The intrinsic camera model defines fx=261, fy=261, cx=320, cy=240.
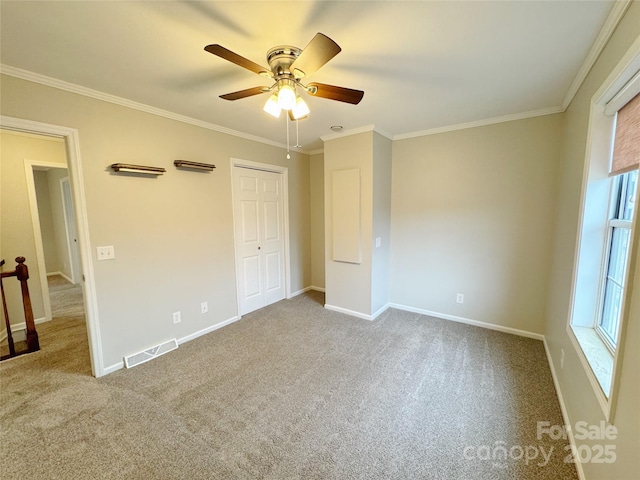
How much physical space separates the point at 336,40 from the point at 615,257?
7.15 ft

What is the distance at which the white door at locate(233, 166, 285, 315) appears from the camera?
3.51 metres

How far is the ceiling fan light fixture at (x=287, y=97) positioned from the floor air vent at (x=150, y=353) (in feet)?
8.57

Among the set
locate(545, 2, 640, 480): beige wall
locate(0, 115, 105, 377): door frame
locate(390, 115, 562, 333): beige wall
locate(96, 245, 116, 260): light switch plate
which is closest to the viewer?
locate(545, 2, 640, 480): beige wall

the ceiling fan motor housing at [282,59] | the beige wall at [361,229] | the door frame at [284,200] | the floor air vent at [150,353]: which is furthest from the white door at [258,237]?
the ceiling fan motor housing at [282,59]

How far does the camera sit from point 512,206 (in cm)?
291

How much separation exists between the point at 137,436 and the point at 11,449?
70 centimetres

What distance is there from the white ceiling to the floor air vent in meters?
2.37

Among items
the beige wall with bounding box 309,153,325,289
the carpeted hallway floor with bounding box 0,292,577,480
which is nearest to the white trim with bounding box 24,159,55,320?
the carpeted hallway floor with bounding box 0,292,577,480

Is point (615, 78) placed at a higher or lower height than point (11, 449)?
higher

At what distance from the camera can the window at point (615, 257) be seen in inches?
60.1

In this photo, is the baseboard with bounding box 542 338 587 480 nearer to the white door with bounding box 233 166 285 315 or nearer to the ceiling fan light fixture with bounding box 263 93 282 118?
the ceiling fan light fixture with bounding box 263 93 282 118

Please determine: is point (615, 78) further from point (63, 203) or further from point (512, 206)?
point (63, 203)

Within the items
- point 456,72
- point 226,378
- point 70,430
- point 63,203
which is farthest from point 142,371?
point 63,203

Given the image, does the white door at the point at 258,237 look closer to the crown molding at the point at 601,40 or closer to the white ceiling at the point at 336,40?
the white ceiling at the point at 336,40
